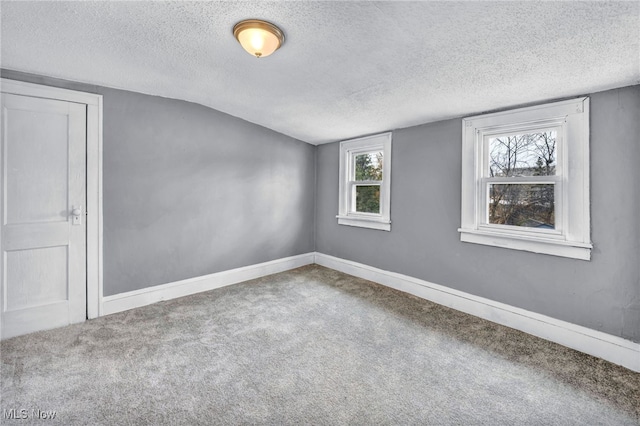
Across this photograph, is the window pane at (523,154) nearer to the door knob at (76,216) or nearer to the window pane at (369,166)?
the window pane at (369,166)

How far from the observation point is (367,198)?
4191 mm

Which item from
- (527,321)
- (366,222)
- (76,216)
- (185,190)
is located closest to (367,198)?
(366,222)

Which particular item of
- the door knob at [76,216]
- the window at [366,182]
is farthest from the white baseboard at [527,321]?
the door knob at [76,216]

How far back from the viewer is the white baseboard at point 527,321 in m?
2.11

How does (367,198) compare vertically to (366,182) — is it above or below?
below

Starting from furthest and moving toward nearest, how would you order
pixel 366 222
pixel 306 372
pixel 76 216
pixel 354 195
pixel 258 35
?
pixel 354 195, pixel 366 222, pixel 76 216, pixel 306 372, pixel 258 35

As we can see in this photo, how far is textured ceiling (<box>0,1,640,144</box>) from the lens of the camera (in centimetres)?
164

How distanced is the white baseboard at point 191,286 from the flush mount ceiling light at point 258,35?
2683mm

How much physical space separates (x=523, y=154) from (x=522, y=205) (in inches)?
19.2

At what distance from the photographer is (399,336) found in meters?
2.48

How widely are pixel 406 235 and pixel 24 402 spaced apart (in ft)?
11.5

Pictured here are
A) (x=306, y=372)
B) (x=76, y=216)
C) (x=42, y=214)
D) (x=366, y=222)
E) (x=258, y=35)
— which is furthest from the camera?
(x=366, y=222)

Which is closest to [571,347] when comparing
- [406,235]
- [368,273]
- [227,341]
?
[406,235]

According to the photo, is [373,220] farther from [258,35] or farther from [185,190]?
[258,35]
